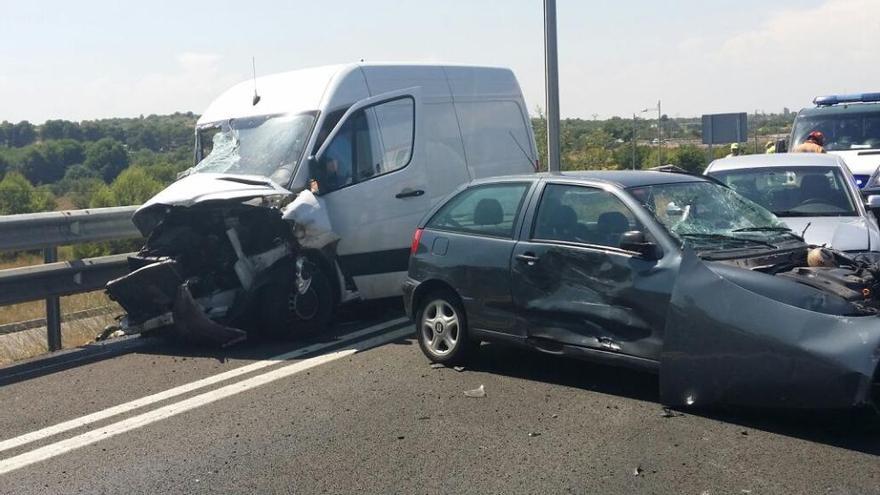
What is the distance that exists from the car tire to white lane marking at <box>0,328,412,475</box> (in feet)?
2.58

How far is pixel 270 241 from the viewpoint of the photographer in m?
9.11

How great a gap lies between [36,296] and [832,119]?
558 inches

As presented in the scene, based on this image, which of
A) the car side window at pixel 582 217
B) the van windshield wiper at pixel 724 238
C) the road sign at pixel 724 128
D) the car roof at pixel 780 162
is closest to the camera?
the van windshield wiper at pixel 724 238

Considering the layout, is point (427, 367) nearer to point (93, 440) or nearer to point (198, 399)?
point (198, 399)

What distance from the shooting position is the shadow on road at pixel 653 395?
5.57 meters

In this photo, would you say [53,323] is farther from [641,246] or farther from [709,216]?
[709,216]

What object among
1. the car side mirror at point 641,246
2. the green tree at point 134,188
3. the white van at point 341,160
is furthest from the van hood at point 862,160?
the green tree at point 134,188

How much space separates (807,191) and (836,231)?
127 centimetres

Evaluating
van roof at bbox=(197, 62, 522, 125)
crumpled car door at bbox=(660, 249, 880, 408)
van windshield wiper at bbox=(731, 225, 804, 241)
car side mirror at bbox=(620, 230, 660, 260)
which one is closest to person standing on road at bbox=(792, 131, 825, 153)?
van roof at bbox=(197, 62, 522, 125)

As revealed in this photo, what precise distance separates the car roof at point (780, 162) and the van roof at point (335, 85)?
3.01 metres

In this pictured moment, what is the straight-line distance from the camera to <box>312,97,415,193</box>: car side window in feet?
31.5

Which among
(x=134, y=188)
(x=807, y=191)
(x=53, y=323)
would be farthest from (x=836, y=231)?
(x=134, y=188)

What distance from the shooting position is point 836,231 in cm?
853

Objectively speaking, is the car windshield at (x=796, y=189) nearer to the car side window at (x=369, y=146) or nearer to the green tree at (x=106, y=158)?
the car side window at (x=369, y=146)
